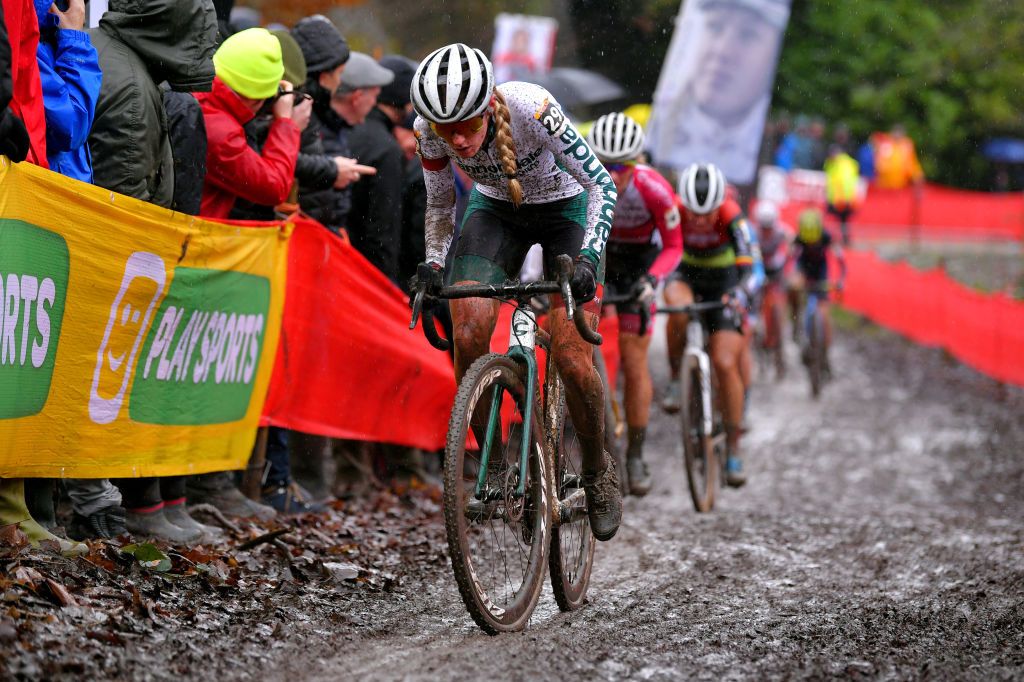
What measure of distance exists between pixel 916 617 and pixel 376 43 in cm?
2195

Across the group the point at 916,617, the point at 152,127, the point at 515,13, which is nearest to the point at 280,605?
the point at 152,127

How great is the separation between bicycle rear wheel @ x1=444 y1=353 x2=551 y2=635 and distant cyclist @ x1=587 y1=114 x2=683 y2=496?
3047 millimetres

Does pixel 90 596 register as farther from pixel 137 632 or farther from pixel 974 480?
pixel 974 480

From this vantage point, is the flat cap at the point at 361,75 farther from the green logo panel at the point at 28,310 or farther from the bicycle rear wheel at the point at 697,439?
the green logo panel at the point at 28,310

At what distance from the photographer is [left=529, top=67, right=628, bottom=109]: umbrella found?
640 inches

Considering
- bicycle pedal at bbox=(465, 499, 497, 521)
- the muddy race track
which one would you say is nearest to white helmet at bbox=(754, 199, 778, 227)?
the muddy race track

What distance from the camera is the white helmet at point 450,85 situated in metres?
5.00

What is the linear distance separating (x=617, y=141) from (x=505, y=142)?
3464 mm

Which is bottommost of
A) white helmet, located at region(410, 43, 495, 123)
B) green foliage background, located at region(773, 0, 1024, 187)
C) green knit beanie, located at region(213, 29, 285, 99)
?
white helmet, located at region(410, 43, 495, 123)

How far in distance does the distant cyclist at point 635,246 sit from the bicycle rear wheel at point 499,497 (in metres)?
3.05

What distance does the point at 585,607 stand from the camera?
19.6 ft

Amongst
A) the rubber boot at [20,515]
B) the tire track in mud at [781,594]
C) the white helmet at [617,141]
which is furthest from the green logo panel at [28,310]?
the white helmet at [617,141]

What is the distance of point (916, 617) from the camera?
19.1 ft

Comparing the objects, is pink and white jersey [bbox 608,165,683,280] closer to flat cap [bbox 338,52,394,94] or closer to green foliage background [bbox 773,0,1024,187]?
flat cap [bbox 338,52,394,94]
